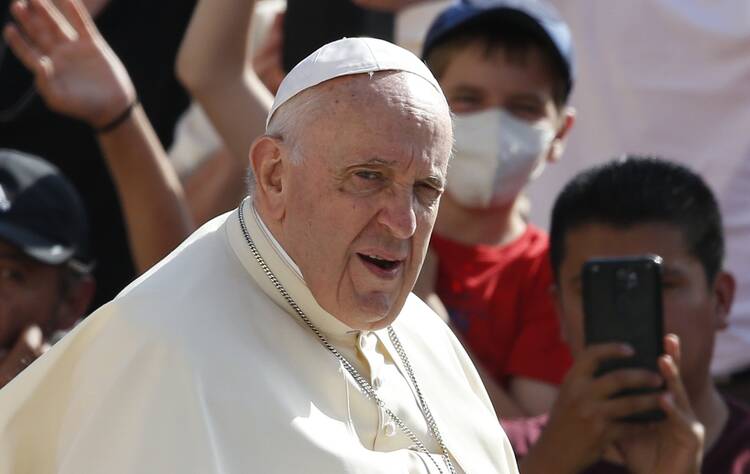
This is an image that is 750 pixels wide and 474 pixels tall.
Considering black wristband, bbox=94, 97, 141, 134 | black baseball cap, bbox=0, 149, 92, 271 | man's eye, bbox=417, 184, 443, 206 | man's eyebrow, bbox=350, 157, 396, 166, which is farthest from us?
black wristband, bbox=94, 97, 141, 134

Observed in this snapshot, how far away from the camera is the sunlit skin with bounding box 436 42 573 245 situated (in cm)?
443

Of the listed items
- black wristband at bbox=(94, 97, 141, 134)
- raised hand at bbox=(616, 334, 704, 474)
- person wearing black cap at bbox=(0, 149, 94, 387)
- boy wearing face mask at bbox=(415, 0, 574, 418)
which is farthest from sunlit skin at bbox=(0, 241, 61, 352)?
raised hand at bbox=(616, 334, 704, 474)

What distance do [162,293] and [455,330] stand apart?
1678 mm

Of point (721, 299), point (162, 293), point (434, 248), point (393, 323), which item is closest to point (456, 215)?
point (434, 248)

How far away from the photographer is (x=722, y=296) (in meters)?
4.15

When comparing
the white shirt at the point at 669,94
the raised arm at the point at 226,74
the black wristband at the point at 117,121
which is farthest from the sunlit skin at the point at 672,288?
the black wristband at the point at 117,121

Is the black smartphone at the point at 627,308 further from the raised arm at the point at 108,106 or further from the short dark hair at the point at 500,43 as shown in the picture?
the raised arm at the point at 108,106

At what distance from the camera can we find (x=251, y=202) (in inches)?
112

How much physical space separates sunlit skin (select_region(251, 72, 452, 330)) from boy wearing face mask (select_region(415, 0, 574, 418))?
4.56 feet

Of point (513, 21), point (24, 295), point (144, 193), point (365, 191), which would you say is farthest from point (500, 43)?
point (365, 191)

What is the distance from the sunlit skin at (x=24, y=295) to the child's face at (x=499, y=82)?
121cm

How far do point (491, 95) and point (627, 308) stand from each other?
3.20ft

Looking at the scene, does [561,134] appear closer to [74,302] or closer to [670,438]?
[670,438]

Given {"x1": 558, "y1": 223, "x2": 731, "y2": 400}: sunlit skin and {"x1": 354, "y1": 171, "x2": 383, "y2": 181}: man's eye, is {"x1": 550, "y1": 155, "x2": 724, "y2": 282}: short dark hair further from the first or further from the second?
{"x1": 354, "y1": 171, "x2": 383, "y2": 181}: man's eye
